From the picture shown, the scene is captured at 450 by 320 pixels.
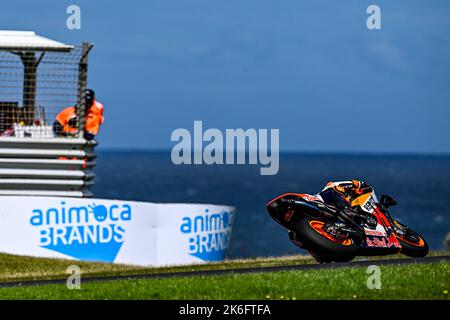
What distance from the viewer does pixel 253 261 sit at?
21484 millimetres

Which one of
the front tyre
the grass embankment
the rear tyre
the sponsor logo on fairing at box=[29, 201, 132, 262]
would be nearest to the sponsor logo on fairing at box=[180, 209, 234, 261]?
the sponsor logo on fairing at box=[29, 201, 132, 262]

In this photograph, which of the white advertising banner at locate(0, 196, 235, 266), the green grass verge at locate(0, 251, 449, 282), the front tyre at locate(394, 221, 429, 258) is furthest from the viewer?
the white advertising banner at locate(0, 196, 235, 266)

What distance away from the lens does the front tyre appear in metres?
18.2

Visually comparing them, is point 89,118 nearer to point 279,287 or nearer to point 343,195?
point 343,195

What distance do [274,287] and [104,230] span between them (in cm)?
921

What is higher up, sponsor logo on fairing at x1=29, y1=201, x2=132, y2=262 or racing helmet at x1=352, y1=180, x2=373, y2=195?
racing helmet at x1=352, y1=180, x2=373, y2=195

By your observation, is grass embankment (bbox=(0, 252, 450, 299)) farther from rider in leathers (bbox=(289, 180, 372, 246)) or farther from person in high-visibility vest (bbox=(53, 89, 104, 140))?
person in high-visibility vest (bbox=(53, 89, 104, 140))

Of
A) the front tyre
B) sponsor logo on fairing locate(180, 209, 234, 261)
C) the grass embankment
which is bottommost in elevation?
sponsor logo on fairing locate(180, 209, 234, 261)

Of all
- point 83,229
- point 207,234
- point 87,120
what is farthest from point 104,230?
point 87,120

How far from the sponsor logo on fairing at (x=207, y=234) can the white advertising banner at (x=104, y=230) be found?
0.02 meters

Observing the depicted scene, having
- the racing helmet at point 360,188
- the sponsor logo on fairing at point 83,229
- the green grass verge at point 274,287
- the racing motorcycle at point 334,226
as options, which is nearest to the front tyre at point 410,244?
the racing motorcycle at point 334,226

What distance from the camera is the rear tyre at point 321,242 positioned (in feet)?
55.2

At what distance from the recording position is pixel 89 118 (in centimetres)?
2694
